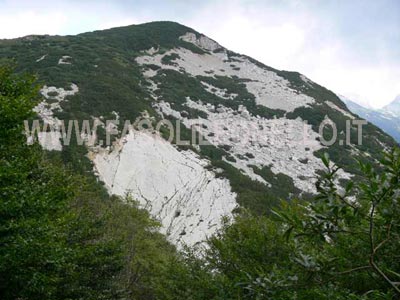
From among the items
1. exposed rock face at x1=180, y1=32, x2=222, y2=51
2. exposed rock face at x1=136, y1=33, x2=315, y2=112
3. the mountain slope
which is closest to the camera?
the mountain slope

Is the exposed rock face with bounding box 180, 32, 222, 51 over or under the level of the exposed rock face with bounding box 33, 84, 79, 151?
over

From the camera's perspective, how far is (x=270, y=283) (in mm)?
3518

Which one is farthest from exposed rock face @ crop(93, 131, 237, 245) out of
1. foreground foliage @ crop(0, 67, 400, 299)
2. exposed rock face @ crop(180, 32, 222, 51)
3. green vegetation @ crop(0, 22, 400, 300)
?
exposed rock face @ crop(180, 32, 222, 51)

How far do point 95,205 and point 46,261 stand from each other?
33.4 feet

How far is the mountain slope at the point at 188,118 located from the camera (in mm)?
24047

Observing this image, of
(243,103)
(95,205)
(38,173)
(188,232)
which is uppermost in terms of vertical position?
(243,103)

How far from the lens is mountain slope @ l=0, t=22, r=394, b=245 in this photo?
947 inches

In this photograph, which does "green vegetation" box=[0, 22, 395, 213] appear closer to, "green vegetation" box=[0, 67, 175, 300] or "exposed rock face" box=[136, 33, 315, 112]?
"exposed rock face" box=[136, 33, 315, 112]

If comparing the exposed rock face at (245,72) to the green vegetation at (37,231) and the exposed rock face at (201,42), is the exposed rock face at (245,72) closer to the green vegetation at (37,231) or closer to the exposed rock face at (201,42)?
the exposed rock face at (201,42)

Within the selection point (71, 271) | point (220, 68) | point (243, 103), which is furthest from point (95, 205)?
point (220, 68)

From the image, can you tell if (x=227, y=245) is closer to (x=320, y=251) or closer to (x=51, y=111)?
(x=320, y=251)

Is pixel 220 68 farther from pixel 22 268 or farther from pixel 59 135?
pixel 22 268

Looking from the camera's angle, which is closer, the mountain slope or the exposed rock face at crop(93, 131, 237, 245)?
the exposed rock face at crop(93, 131, 237, 245)

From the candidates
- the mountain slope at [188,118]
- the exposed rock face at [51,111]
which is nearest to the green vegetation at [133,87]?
the mountain slope at [188,118]
